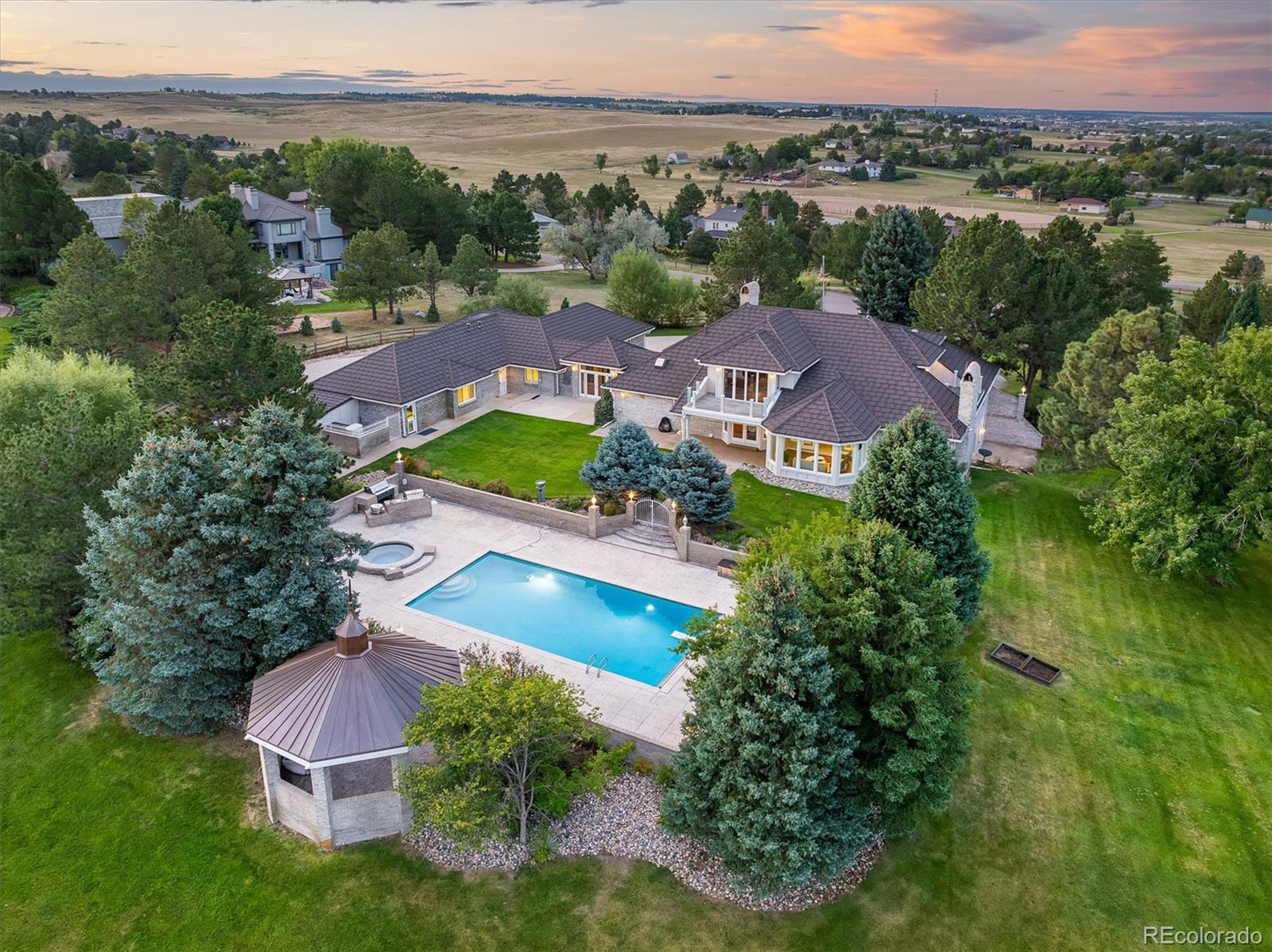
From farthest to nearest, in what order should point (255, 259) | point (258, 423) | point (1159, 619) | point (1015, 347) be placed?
point (255, 259)
point (1015, 347)
point (1159, 619)
point (258, 423)

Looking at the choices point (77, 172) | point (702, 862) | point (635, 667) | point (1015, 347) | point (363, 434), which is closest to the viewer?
point (702, 862)

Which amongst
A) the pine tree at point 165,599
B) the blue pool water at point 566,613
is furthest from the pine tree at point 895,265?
the pine tree at point 165,599

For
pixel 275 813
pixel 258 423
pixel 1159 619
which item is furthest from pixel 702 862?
pixel 1159 619

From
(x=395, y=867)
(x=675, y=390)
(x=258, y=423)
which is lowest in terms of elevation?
(x=395, y=867)

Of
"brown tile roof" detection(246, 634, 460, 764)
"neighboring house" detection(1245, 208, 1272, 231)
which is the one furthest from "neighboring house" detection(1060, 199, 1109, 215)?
"brown tile roof" detection(246, 634, 460, 764)

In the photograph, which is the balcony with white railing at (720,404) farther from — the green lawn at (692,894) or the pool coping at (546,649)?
the green lawn at (692,894)

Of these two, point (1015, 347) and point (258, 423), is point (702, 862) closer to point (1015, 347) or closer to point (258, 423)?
point (258, 423)
